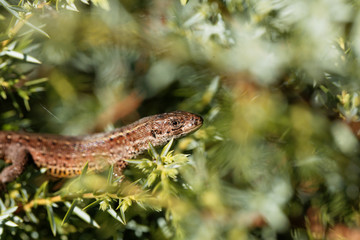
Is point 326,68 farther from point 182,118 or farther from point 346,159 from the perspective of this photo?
point 182,118

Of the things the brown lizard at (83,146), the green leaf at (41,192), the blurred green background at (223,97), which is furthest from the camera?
the brown lizard at (83,146)

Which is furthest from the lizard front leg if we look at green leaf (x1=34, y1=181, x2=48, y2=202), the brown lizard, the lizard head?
the lizard head

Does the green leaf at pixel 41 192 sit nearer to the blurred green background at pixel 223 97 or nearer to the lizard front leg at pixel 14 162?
the blurred green background at pixel 223 97

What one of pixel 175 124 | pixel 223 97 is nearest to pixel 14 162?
pixel 175 124

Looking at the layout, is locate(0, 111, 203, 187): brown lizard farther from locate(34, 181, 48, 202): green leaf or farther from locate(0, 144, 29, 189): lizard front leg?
locate(34, 181, 48, 202): green leaf

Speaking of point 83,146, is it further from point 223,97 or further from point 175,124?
point 223,97

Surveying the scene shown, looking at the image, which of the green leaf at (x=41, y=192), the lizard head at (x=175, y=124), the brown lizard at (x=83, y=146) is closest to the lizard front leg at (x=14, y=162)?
the brown lizard at (x=83, y=146)
